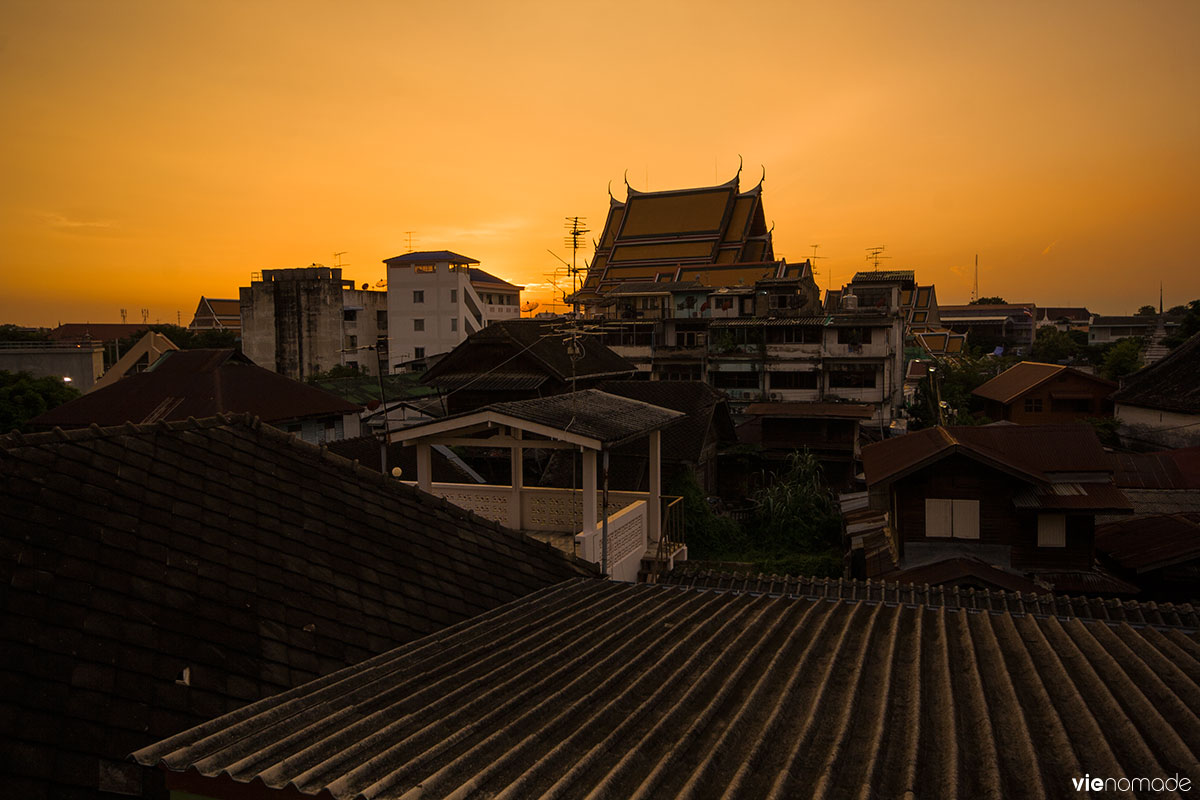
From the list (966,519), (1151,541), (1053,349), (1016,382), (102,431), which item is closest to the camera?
(102,431)

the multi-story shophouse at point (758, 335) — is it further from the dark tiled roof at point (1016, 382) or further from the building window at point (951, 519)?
the building window at point (951, 519)

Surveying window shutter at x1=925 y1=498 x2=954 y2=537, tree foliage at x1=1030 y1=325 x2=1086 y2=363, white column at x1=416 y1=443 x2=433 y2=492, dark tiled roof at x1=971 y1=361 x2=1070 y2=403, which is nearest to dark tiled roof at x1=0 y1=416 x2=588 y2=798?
white column at x1=416 y1=443 x2=433 y2=492

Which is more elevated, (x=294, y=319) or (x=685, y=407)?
(x=294, y=319)

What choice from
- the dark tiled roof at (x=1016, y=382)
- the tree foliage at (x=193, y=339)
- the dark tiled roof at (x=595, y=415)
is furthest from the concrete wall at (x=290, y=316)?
the dark tiled roof at (x=595, y=415)

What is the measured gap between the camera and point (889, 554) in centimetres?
1473

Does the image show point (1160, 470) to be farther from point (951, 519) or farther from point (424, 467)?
point (424, 467)

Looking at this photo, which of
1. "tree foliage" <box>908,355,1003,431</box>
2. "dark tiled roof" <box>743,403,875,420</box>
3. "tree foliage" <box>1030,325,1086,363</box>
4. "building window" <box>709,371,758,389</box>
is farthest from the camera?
"tree foliage" <box>1030,325,1086,363</box>

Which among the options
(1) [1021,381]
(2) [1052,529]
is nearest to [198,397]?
(2) [1052,529]

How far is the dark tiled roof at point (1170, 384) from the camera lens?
2642cm

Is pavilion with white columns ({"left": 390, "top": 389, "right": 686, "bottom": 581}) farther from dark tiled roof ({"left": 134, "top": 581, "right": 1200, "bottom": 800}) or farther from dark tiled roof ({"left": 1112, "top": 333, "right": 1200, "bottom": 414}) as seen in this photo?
dark tiled roof ({"left": 1112, "top": 333, "right": 1200, "bottom": 414})

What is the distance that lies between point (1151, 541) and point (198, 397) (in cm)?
2148

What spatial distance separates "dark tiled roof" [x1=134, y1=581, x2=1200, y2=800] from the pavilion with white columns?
290 centimetres

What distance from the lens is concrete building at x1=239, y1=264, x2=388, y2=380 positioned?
4509 centimetres

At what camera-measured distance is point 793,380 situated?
29.0 m
